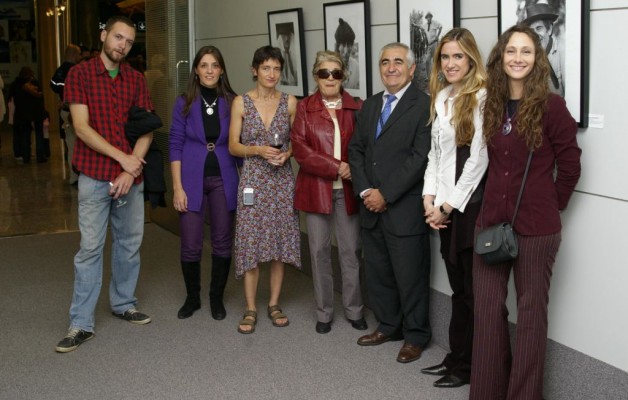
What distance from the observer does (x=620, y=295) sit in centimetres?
358

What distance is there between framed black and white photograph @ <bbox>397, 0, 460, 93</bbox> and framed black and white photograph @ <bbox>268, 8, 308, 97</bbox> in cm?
144

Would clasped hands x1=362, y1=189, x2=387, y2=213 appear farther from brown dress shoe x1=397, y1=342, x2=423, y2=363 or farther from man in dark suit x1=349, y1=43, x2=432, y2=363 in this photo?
brown dress shoe x1=397, y1=342, x2=423, y2=363

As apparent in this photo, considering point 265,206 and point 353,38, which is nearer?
point 265,206

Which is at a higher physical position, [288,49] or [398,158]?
[288,49]

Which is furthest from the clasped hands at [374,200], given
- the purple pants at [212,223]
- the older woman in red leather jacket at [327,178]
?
the purple pants at [212,223]

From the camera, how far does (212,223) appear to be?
548 cm

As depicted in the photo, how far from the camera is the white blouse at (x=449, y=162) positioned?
151 inches

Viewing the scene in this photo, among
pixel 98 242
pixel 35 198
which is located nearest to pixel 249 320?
pixel 98 242

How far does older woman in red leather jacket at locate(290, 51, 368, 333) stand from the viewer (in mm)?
4895

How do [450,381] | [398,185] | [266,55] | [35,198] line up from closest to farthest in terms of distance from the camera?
[450,381], [398,185], [266,55], [35,198]

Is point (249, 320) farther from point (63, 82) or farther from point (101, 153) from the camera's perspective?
point (63, 82)

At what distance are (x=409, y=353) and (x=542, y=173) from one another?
1.65 meters

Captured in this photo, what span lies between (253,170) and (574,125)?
2.31 m

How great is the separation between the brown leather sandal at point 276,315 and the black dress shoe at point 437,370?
1210 millimetres
